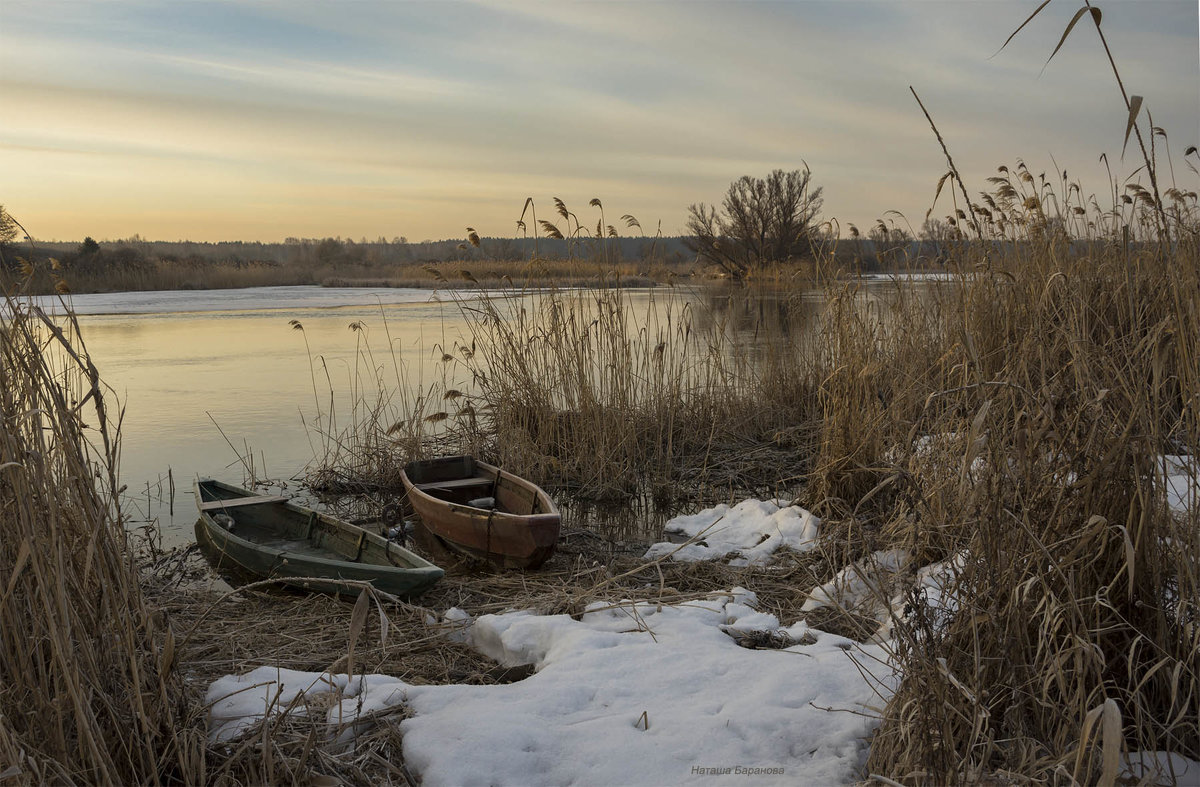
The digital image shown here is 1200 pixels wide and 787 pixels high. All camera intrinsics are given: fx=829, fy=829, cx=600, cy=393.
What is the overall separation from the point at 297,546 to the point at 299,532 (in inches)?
5.5

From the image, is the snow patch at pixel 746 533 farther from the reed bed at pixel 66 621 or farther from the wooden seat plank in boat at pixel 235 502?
the reed bed at pixel 66 621

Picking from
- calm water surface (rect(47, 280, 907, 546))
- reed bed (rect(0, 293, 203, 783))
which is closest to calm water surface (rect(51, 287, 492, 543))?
calm water surface (rect(47, 280, 907, 546))

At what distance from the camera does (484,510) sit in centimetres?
530

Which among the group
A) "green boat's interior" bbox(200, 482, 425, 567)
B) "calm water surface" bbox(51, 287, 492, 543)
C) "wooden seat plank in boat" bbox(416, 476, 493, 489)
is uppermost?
"calm water surface" bbox(51, 287, 492, 543)

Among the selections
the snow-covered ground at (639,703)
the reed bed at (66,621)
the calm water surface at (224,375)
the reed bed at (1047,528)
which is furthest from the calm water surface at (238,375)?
the reed bed at (66,621)

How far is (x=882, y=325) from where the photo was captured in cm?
577

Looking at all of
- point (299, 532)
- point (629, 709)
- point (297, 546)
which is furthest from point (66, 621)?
point (299, 532)

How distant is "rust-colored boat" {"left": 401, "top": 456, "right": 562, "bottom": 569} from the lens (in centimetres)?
506

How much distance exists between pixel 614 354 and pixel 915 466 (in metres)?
3.48

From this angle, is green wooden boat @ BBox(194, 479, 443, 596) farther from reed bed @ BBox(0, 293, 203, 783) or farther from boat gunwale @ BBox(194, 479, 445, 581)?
reed bed @ BBox(0, 293, 203, 783)

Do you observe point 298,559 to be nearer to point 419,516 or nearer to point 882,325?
point 419,516

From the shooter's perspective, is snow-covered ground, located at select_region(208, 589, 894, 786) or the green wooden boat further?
the green wooden boat

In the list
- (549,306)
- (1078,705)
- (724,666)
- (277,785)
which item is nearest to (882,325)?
(549,306)

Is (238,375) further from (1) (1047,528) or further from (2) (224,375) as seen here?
(1) (1047,528)
